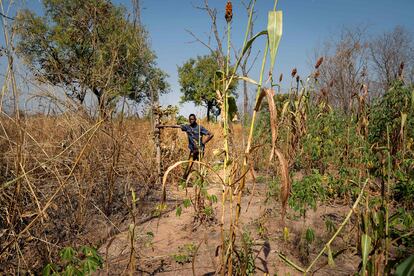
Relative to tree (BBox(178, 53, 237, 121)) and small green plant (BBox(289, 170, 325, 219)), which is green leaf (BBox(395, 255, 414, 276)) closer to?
small green plant (BBox(289, 170, 325, 219))

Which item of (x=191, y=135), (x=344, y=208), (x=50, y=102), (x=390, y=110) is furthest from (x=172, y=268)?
(x=390, y=110)

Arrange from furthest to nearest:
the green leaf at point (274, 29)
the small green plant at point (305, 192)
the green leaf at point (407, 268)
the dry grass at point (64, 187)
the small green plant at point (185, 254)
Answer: the small green plant at point (305, 192)
the small green plant at point (185, 254)
the dry grass at point (64, 187)
the green leaf at point (274, 29)
the green leaf at point (407, 268)

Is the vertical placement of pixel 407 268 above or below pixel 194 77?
below

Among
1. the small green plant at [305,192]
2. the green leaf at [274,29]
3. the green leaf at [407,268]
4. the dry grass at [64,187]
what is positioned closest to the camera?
the green leaf at [407,268]

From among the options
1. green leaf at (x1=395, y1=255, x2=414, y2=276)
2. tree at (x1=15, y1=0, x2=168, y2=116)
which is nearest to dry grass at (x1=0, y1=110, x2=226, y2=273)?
tree at (x1=15, y1=0, x2=168, y2=116)

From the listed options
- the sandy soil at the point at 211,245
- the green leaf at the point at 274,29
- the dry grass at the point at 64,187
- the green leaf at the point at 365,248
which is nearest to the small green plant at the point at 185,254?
the sandy soil at the point at 211,245

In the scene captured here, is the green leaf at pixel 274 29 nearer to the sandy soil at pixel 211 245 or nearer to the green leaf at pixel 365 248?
the green leaf at pixel 365 248

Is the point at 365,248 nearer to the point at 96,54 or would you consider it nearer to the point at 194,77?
the point at 96,54

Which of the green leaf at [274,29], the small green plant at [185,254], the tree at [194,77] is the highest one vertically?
the tree at [194,77]

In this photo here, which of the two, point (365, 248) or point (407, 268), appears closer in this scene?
point (407, 268)

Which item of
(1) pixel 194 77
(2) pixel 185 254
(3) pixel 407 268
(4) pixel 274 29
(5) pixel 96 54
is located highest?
(1) pixel 194 77

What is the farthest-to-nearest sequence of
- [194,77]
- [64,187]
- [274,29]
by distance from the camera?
[194,77], [64,187], [274,29]

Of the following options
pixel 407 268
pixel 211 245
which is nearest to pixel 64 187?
pixel 211 245

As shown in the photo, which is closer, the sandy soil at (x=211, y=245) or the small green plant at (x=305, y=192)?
the sandy soil at (x=211, y=245)
